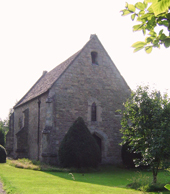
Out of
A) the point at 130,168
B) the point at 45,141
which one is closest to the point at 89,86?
the point at 45,141

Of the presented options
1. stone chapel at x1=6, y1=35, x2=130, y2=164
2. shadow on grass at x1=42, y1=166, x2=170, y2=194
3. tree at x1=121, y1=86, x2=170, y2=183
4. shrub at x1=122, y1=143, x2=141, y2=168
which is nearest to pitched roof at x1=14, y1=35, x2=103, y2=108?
stone chapel at x1=6, y1=35, x2=130, y2=164

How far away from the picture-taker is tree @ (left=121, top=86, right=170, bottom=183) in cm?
1148

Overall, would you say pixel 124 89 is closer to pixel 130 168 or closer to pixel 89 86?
pixel 89 86

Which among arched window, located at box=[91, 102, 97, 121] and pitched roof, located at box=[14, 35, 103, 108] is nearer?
pitched roof, located at box=[14, 35, 103, 108]

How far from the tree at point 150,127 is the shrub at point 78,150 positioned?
5.18m

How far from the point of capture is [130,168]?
1988 cm

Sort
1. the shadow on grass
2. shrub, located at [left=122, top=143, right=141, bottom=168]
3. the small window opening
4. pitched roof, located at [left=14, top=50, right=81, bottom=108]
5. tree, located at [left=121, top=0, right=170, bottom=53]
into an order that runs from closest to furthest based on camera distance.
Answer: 1. tree, located at [left=121, top=0, right=170, bottom=53]
2. the shadow on grass
3. shrub, located at [left=122, top=143, right=141, bottom=168]
4. pitched roof, located at [left=14, top=50, right=81, bottom=108]
5. the small window opening

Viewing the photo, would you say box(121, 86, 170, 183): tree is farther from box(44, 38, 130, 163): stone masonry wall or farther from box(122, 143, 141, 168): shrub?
A: box(44, 38, 130, 163): stone masonry wall

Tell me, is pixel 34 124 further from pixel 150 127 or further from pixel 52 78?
pixel 150 127

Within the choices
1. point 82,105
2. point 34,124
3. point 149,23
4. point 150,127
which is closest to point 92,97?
point 82,105

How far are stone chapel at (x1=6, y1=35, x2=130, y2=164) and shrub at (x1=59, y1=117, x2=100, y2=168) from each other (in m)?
1.92

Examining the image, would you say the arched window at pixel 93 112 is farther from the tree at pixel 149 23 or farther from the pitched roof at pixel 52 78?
the tree at pixel 149 23

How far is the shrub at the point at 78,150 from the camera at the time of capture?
1725 cm

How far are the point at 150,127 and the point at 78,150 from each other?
6.66 meters
